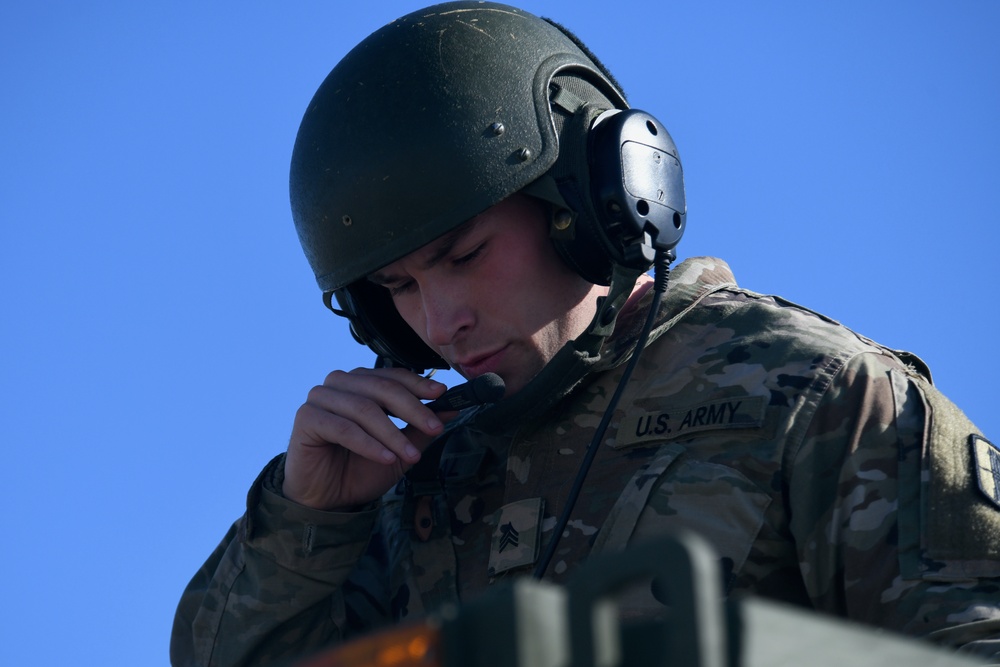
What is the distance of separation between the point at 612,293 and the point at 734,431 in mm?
388

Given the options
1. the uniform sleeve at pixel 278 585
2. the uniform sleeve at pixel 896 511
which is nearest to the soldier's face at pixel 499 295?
the uniform sleeve at pixel 278 585

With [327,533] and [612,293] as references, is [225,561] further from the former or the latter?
[612,293]

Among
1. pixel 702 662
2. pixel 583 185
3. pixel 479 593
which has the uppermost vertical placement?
pixel 583 185

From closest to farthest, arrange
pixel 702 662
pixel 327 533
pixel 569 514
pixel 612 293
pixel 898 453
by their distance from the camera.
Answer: pixel 702 662, pixel 898 453, pixel 569 514, pixel 612 293, pixel 327 533

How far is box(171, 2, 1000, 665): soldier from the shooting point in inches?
91.4

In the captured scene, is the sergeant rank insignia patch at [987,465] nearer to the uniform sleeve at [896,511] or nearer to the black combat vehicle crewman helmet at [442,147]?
the uniform sleeve at [896,511]

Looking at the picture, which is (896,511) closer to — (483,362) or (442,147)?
(483,362)

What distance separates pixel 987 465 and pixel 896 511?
185 millimetres

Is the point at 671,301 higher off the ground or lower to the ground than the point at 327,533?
higher

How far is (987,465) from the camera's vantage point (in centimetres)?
217

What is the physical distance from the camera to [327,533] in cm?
279

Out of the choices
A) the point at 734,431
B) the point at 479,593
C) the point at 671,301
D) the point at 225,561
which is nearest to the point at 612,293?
the point at 671,301

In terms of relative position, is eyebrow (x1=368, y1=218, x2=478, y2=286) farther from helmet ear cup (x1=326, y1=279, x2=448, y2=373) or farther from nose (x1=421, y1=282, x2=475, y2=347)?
helmet ear cup (x1=326, y1=279, x2=448, y2=373)

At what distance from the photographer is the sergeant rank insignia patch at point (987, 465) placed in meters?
2.12
